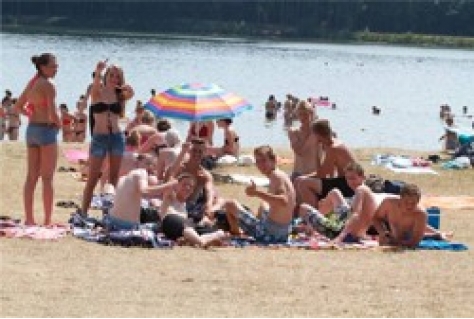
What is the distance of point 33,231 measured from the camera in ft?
31.3

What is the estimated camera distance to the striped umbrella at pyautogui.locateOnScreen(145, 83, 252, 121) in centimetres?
1266

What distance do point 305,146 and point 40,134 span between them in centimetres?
267

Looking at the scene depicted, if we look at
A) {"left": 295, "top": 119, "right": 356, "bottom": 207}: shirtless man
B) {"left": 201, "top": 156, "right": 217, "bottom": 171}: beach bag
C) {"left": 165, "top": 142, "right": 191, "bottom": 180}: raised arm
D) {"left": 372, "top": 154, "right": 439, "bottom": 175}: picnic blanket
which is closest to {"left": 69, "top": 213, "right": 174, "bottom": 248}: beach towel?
{"left": 165, "top": 142, "right": 191, "bottom": 180}: raised arm

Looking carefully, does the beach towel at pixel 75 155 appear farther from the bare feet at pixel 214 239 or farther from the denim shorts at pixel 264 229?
the bare feet at pixel 214 239

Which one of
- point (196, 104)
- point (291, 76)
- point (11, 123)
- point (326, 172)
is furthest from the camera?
point (291, 76)

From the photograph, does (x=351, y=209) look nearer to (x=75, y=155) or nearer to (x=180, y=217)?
(x=180, y=217)

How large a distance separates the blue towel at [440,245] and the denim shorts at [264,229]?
1.14 m

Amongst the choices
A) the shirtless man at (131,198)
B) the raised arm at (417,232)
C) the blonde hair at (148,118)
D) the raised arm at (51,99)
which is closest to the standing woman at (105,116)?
the raised arm at (51,99)

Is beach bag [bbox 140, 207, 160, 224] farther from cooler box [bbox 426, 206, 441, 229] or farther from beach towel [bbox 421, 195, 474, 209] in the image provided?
beach towel [bbox 421, 195, 474, 209]

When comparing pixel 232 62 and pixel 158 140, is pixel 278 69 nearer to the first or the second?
pixel 232 62

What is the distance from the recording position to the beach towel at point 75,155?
1589 cm

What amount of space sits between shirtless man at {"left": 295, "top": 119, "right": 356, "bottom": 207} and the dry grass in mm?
1425

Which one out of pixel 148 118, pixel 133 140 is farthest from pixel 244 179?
pixel 133 140

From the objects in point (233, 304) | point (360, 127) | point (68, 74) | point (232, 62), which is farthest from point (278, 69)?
point (233, 304)
